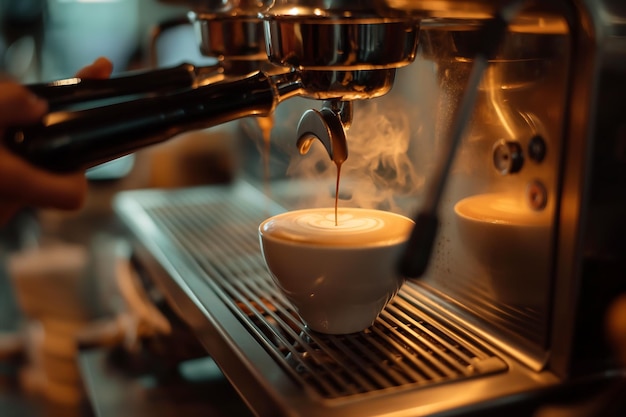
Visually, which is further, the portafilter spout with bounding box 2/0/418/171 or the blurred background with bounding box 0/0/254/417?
the blurred background with bounding box 0/0/254/417

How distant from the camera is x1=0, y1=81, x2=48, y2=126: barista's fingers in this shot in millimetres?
392

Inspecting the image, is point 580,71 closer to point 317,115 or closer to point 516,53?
point 516,53

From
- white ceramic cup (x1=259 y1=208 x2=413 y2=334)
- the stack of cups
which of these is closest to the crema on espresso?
white ceramic cup (x1=259 y1=208 x2=413 y2=334)

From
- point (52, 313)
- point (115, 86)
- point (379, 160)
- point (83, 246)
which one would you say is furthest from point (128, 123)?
point (83, 246)

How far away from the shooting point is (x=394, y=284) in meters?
0.50

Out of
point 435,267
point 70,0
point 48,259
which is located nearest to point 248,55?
point 435,267

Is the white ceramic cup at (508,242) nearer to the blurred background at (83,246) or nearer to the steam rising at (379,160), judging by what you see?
the steam rising at (379,160)

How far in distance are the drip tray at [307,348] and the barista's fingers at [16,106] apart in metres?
0.21

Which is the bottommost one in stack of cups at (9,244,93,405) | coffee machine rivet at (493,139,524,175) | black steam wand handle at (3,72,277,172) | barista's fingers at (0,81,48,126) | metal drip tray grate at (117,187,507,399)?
stack of cups at (9,244,93,405)

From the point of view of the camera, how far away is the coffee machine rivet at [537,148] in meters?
0.45

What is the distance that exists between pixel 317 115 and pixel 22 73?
1552 mm

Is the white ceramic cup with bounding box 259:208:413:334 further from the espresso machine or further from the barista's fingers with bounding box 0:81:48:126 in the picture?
the barista's fingers with bounding box 0:81:48:126

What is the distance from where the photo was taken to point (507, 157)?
1.59ft

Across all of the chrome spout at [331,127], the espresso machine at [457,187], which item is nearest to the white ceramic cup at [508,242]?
the espresso machine at [457,187]
